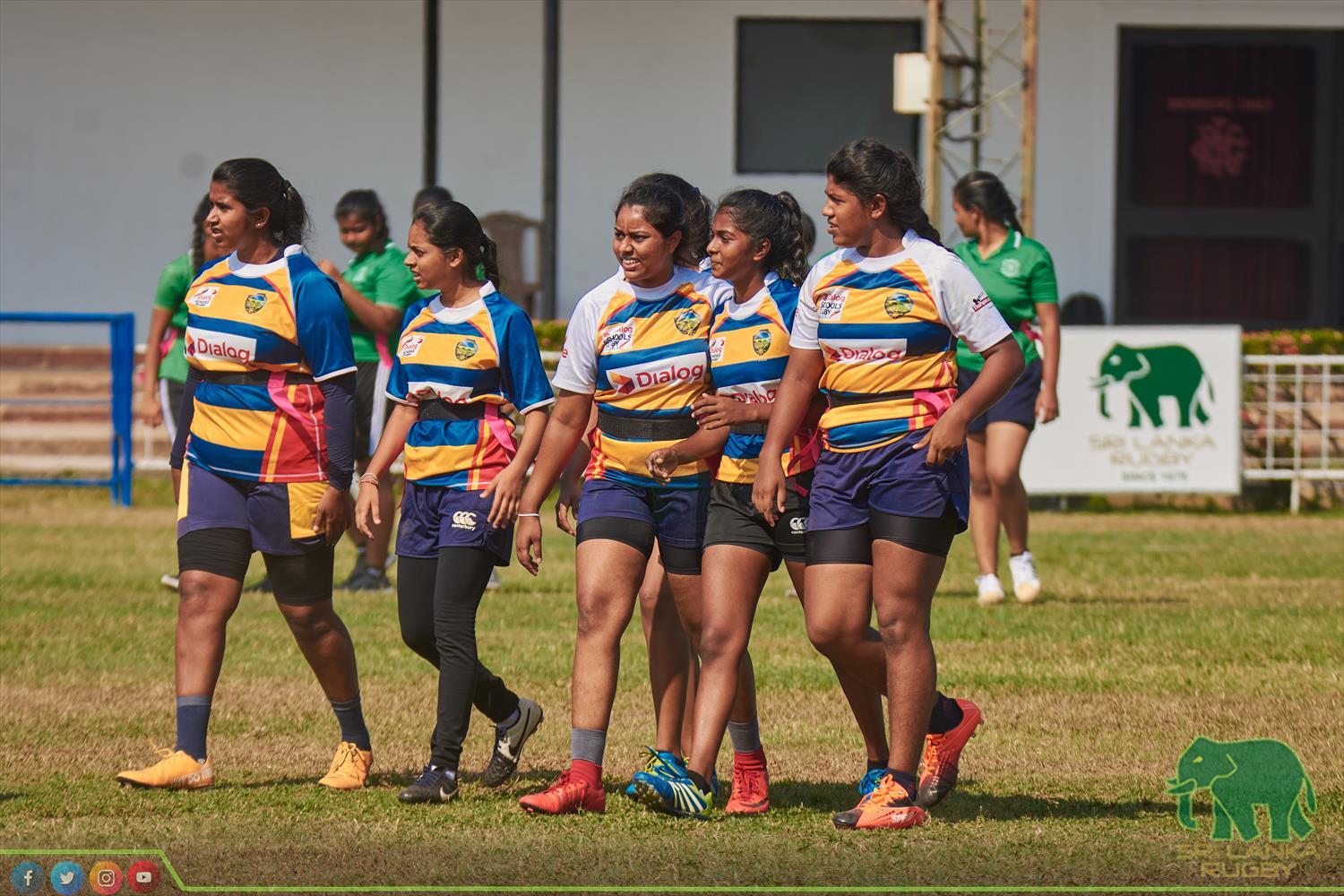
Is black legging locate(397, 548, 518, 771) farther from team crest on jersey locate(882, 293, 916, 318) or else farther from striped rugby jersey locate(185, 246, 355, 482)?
team crest on jersey locate(882, 293, 916, 318)

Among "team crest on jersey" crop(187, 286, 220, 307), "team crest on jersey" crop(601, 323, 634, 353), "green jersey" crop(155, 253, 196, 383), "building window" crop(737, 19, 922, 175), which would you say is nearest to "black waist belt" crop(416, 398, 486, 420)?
"team crest on jersey" crop(601, 323, 634, 353)

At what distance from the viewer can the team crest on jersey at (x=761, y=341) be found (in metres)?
5.95

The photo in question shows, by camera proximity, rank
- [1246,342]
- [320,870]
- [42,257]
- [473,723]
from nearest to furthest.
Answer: [320,870], [473,723], [1246,342], [42,257]

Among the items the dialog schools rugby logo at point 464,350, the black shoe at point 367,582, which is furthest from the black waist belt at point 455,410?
the black shoe at point 367,582

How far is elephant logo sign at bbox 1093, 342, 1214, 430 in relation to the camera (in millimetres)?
16203

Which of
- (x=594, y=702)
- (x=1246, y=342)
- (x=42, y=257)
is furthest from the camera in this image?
(x=42, y=257)

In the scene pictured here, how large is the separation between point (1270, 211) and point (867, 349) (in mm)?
18994

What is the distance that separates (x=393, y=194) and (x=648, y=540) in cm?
1695

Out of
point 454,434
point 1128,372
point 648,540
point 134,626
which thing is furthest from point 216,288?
point 1128,372

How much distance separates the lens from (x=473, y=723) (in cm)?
773

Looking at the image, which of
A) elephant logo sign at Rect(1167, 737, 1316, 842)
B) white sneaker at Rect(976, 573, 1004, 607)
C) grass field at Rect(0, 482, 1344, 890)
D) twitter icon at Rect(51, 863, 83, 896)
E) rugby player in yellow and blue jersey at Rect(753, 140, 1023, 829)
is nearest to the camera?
twitter icon at Rect(51, 863, 83, 896)

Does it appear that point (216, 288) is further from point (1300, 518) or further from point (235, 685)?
point (1300, 518)

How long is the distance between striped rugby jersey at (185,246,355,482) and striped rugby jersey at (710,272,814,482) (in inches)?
45.0

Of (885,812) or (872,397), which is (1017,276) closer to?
(872,397)
